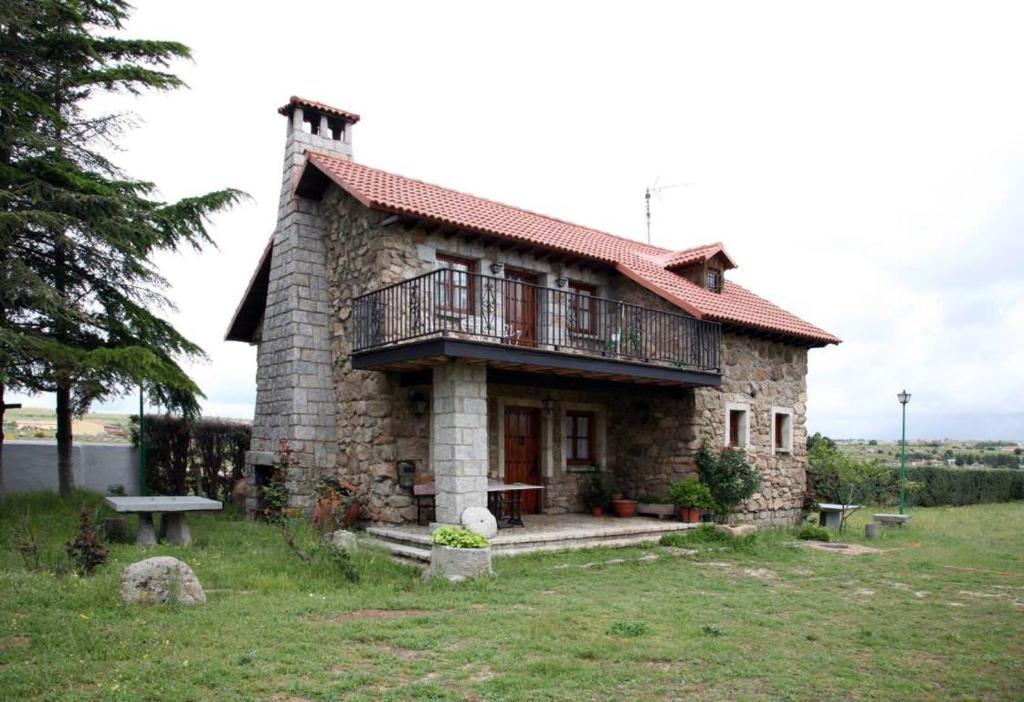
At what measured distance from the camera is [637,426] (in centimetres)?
1584

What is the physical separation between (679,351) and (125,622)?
34.7ft

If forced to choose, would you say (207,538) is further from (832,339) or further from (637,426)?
(832,339)

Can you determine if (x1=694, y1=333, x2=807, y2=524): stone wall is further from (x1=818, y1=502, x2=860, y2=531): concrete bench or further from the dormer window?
the dormer window

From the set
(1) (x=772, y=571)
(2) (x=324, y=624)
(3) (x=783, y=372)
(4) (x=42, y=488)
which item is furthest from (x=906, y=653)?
(4) (x=42, y=488)

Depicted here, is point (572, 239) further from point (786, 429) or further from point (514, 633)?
point (514, 633)

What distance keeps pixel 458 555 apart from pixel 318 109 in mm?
9406

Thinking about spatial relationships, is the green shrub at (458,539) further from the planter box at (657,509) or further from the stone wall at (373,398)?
the planter box at (657,509)

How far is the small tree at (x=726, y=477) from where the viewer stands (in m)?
14.6

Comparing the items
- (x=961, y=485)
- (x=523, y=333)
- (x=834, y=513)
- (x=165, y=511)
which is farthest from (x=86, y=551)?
(x=961, y=485)

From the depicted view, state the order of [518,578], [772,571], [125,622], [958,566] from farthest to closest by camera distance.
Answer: [958,566]
[772,571]
[518,578]
[125,622]

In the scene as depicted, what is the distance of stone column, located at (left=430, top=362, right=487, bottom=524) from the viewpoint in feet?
35.7

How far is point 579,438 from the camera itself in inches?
619

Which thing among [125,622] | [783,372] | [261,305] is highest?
[261,305]

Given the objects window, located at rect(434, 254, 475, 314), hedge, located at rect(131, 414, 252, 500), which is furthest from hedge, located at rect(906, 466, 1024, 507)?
hedge, located at rect(131, 414, 252, 500)
